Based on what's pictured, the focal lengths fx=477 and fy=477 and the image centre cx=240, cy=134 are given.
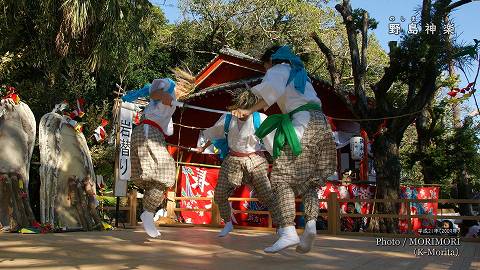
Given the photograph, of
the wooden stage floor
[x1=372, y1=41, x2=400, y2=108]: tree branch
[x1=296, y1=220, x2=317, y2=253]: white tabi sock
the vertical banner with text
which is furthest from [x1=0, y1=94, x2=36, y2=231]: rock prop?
Answer: [x1=372, y1=41, x2=400, y2=108]: tree branch

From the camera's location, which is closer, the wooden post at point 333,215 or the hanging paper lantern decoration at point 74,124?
the hanging paper lantern decoration at point 74,124

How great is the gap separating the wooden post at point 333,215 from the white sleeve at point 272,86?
3.89 m

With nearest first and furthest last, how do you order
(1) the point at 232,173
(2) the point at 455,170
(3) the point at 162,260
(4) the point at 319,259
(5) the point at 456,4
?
(3) the point at 162,260 → (4) the point at 319,259 → (1) the point at 232,173 → (5) the point at 456,4 → (2) the point at 455,170

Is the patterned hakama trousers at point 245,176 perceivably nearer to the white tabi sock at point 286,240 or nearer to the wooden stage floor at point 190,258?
the wooden stage floor at point 190,258

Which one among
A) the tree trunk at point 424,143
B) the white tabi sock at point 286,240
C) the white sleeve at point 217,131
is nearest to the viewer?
the white tabi sock at point 286,240

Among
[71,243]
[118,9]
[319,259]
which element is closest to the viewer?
[319,259]

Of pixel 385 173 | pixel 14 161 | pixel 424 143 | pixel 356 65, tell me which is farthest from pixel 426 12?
pixel 14 161

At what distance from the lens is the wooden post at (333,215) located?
722 centimetres

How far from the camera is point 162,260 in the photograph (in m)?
3.23

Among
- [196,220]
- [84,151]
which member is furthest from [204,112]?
[84,151]

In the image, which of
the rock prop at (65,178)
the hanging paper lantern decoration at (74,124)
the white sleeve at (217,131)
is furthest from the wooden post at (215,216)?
the white sleeve at (217,131)

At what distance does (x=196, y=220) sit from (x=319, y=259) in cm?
752

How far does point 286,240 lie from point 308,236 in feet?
0.58

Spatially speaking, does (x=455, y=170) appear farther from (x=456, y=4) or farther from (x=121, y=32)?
(x=121, y=32)
